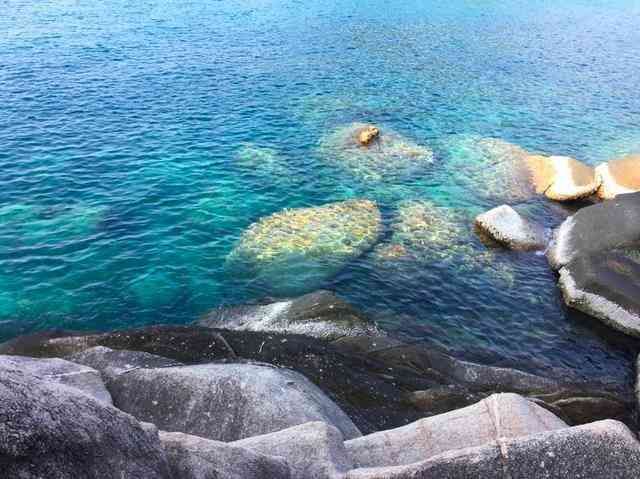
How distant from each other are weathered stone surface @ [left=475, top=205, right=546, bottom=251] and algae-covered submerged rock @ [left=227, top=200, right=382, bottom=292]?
262 inches

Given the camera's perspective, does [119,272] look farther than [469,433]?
Yes

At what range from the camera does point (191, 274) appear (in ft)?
87.3

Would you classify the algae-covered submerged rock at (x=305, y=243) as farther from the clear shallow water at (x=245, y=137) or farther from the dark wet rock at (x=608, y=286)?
the dark wet rock at (x=608, y=286)

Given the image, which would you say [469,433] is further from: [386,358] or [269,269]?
[269,269]

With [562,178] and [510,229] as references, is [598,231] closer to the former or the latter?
[510,229]

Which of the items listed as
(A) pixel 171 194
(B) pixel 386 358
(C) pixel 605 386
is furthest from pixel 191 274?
(C) pixel 605 386

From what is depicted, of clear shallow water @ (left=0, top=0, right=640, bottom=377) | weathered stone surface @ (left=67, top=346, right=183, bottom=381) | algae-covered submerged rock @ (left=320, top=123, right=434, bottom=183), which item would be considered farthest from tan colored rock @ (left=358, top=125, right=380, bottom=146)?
weathered stone surface @ (left=67, top=346, right=183, bottom=381)

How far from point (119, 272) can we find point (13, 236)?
693 cm

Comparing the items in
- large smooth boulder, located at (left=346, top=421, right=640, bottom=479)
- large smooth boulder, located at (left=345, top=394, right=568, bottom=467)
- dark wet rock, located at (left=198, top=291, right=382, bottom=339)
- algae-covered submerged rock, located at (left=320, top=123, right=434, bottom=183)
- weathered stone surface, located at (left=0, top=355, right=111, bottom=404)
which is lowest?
dark wet rock, located at (left=198, top=291, right=382, bottom=339)

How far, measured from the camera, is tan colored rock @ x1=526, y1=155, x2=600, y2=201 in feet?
116

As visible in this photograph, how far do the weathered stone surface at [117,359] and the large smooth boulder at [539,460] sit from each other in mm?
10134

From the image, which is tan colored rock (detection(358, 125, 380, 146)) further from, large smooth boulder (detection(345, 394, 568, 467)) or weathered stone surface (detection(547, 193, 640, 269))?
large smooth boulder (detection(345, 394, 568, 467))

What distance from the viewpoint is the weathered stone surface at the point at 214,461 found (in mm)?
7617

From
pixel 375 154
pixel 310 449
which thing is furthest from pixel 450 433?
pixel 375 154
